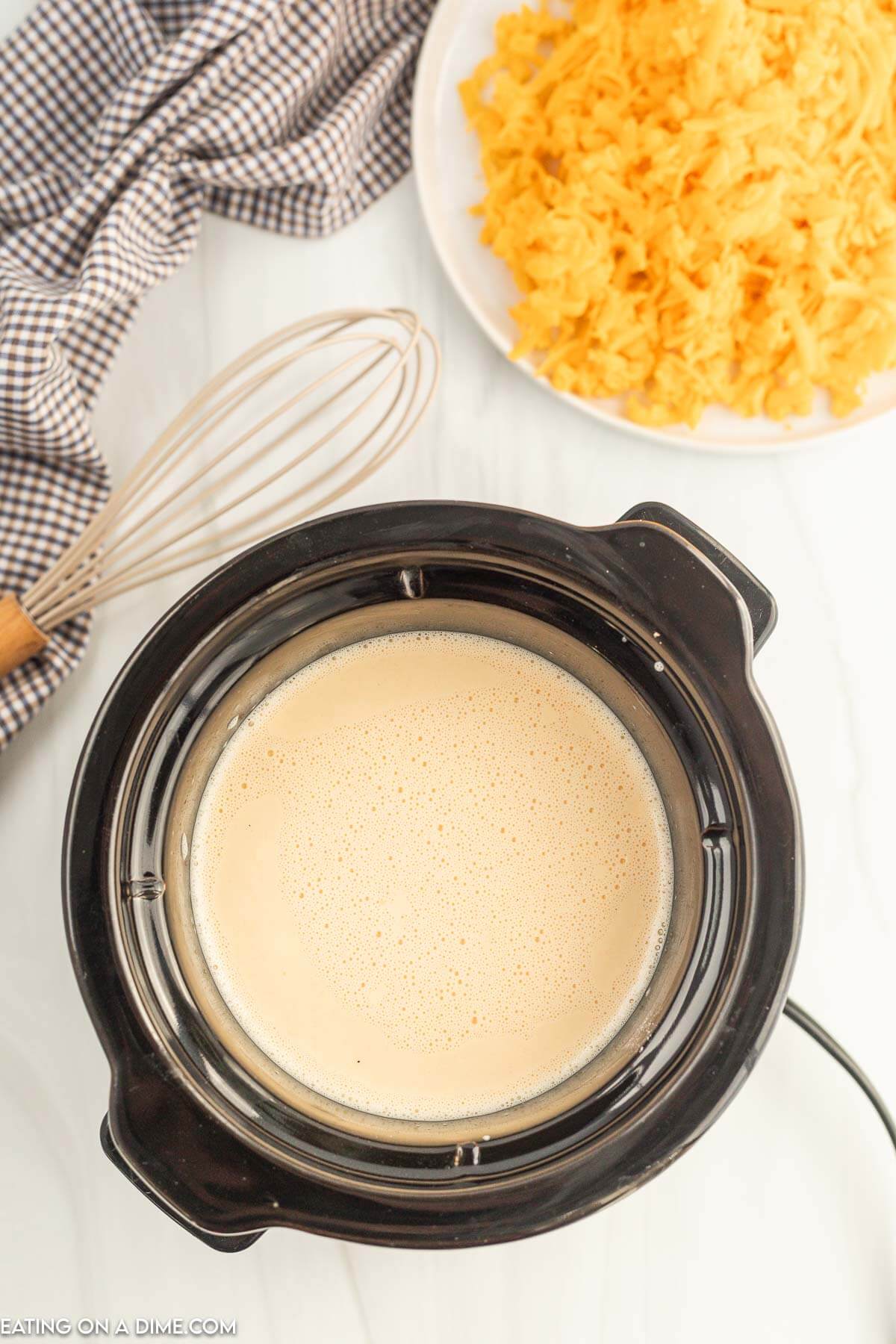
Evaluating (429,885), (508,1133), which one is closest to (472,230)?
(429,885)

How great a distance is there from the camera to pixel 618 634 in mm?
564

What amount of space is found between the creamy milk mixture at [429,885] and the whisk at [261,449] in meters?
0.15

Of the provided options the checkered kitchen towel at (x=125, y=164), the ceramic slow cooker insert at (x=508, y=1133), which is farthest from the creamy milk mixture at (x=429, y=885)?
the checkered kitchen towel at (x=125, y=164)

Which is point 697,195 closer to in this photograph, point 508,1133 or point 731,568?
point 731,568

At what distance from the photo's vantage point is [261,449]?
0.74 m

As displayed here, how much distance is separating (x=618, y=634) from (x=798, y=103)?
0.35 meters

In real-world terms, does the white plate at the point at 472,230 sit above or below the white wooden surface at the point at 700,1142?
above

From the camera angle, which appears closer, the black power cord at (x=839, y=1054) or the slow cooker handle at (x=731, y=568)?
the slow cooker handle at (x=731, y=568)

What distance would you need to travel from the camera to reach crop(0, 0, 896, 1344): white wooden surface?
0.71 meters

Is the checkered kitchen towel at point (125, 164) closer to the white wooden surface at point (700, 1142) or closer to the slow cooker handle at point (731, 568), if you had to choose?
the white wooden surface at point (700, 1142)

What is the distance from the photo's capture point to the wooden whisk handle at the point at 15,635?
66 centimetres

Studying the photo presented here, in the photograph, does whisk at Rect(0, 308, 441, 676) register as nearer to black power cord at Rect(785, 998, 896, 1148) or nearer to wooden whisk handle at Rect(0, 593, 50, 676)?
wooden whisk handle at Rect(0, 593, 50, 676)

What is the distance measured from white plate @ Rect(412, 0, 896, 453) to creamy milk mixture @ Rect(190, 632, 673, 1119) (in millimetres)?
195

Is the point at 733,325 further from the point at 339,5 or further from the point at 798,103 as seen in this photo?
the point at 339,5
